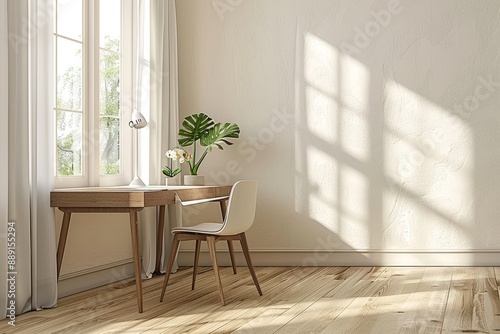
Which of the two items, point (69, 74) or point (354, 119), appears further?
point (354, 119)

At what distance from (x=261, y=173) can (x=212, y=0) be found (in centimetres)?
144

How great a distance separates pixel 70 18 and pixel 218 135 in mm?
1465

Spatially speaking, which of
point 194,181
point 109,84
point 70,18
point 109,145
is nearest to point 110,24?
point 109,84

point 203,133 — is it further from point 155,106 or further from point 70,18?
point 70,18

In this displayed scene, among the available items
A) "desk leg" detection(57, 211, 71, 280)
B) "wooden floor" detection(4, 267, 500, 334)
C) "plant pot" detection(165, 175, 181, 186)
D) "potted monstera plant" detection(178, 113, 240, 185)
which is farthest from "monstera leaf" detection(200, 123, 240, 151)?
"desk leg" detection(57, 211, 71, 280)

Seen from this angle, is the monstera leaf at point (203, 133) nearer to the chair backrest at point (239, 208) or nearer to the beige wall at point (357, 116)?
the beige wall at point (357, 116)

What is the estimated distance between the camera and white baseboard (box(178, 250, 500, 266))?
5.87 meters

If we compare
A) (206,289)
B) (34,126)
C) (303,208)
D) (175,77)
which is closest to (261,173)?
(303,208)

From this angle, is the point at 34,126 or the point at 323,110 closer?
the point at 34,126

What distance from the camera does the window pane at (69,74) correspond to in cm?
488

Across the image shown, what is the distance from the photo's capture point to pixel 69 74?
4.98 metres

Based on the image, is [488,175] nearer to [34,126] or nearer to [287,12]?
[287,12]

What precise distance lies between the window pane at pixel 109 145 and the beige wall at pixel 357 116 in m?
0.91

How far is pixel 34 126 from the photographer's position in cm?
429
